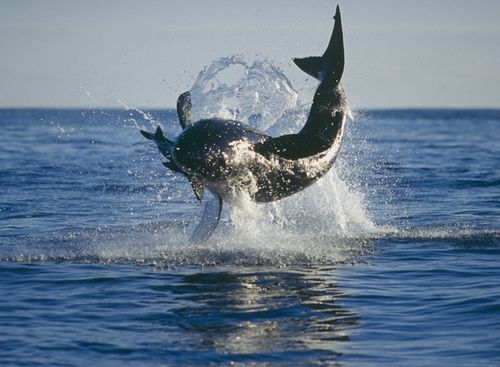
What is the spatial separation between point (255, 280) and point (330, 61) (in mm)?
4970

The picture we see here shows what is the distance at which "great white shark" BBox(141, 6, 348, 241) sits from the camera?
1499cm

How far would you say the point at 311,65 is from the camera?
1780 centimetres

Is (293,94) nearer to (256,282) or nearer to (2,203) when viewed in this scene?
(256,282)

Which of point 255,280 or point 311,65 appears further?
point 311,65

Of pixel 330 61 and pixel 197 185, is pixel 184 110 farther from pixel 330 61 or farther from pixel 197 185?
pixel 330 61

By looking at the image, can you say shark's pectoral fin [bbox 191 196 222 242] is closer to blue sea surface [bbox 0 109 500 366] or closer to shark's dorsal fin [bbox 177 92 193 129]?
blue sea surface [bbox 0 109 500 366]

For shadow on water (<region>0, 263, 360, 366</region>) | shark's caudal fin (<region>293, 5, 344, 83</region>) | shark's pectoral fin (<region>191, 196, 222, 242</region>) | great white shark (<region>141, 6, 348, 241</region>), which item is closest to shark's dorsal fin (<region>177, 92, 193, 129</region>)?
great white shark (<region>141, 6, 348, 241</region>)

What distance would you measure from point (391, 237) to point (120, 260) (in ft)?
20.2

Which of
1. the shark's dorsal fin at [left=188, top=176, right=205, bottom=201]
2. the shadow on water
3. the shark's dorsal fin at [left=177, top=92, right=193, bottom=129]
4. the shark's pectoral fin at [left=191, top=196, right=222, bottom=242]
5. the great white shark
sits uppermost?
the shark's dorsal fin at [left=177, top=92, right=193, bottom=129]

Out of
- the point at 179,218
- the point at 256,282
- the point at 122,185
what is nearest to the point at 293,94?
the point at 179,218

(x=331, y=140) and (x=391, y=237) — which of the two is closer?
(x=331, y=140)

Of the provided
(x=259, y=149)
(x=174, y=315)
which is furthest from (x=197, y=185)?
(x=174, y=315)

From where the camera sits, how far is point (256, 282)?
14.8 meters

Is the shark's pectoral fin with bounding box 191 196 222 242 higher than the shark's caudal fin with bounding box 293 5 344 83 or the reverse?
the reverse
